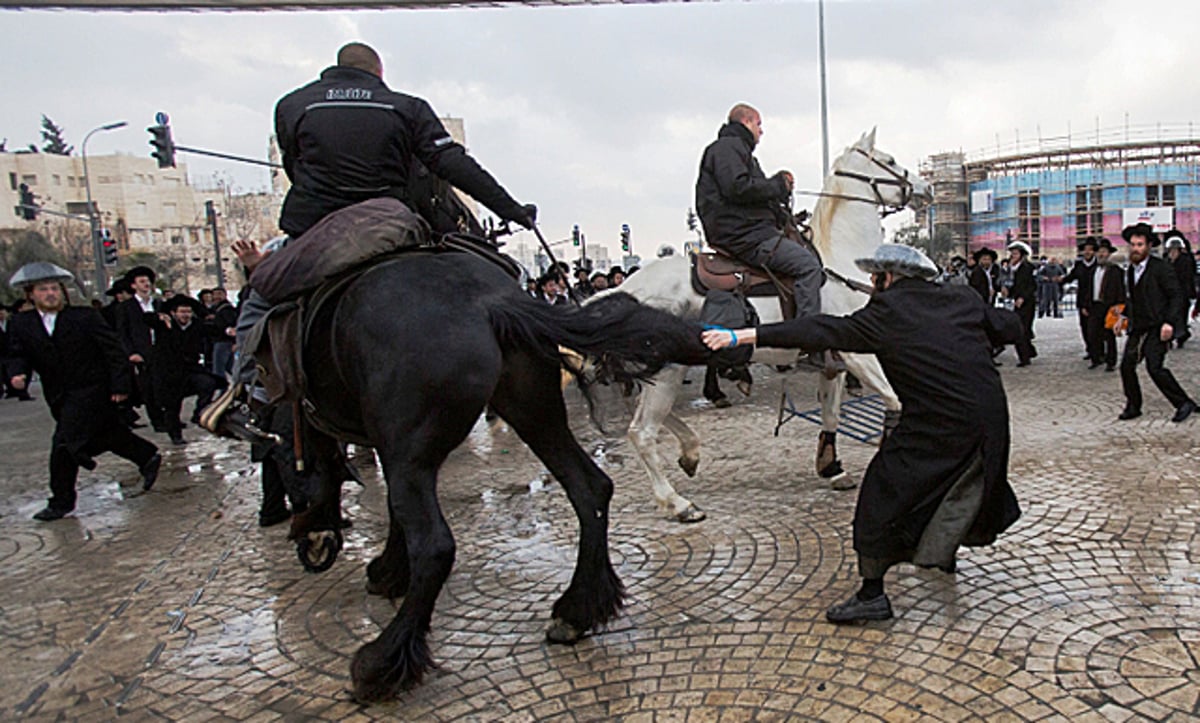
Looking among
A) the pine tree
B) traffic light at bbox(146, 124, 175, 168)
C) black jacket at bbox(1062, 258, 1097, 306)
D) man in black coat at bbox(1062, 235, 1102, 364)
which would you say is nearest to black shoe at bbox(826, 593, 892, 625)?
man in black coat at bbox(1062, 235, 1102, 364)

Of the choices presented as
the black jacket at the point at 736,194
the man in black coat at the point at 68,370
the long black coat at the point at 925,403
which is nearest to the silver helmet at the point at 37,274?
the man in black coat at the point at 68,370

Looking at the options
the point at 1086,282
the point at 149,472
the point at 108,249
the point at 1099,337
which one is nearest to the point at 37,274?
the point at 149,472

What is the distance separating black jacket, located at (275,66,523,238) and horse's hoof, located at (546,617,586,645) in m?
1.95

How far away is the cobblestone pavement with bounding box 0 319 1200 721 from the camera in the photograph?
128 inches

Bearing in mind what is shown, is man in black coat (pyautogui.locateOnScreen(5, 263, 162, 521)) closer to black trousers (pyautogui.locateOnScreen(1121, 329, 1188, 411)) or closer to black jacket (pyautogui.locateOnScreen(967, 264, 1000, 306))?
black trousers (pyautogui.locateOnScreen(1121, 329, 1188, 411))

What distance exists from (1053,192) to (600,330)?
7939 centimetres

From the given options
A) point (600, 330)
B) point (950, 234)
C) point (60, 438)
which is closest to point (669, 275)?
point (600, 330)

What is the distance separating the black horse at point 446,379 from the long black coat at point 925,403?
796 millimetres

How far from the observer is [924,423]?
12.1 feet

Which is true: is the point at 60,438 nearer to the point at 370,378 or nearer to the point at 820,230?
the point at 370,378

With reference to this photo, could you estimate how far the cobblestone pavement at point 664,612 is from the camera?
324 centimetres

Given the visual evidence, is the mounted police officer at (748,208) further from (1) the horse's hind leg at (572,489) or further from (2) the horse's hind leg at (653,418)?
(1) the horse's hind leg at (572,489)

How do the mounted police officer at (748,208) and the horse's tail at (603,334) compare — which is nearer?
the horse's tail at (603,334)

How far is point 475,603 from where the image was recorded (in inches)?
170
